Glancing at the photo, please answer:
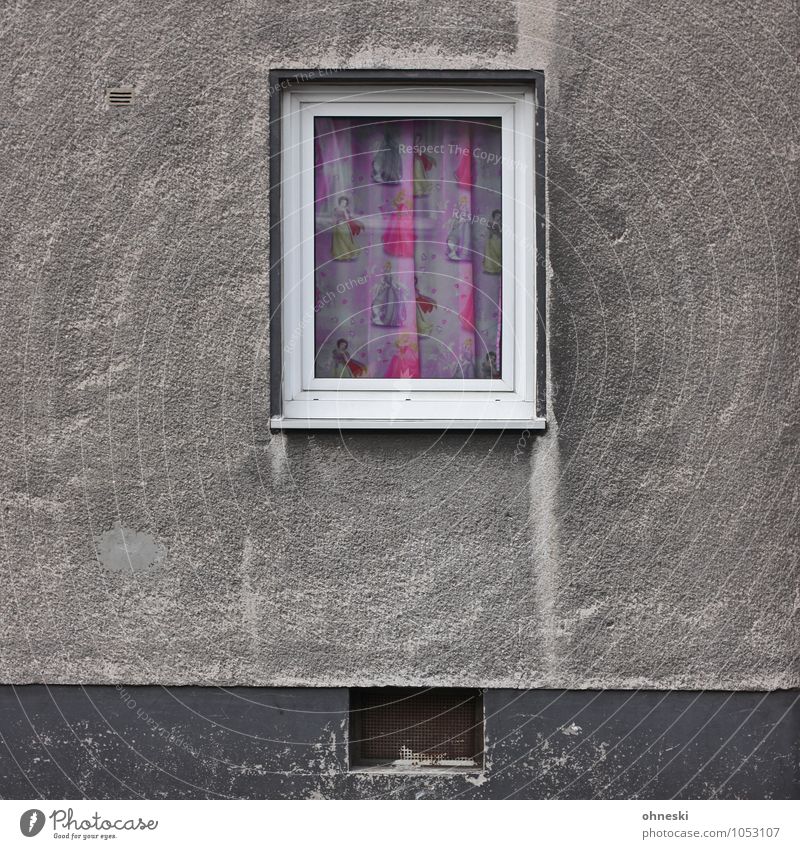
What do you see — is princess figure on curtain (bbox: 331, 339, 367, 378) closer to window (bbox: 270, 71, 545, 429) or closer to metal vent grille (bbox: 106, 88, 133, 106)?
window (bbox: 270, 71, 545, 429)

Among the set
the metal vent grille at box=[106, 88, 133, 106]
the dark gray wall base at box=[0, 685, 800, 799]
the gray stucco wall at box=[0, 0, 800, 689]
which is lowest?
the dark gray wall base at box=[0, 685, 800, 799]

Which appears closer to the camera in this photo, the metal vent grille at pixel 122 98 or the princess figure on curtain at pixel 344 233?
the metal vent grille at pixel 122 98

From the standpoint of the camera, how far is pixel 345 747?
13.8ft

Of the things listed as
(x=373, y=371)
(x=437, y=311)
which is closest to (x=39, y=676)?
(x=373, y=371)

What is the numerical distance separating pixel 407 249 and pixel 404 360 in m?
0.47

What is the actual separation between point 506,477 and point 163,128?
6.59 feet

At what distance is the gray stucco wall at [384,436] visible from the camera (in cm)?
421

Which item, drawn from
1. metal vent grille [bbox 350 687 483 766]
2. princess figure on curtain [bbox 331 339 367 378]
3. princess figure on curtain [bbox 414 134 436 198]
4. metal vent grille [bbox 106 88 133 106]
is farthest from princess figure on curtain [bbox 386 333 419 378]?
metal vent grille [bbox 106 88 133 106]

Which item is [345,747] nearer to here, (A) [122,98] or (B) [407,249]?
(B) [407,249]

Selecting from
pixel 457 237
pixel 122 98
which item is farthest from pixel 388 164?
pixel 122 98

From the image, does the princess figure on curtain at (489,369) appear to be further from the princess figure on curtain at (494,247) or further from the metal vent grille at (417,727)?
the metal vent grille at (417,727)

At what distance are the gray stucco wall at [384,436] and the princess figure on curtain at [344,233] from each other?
1.07 feet

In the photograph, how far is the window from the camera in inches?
171

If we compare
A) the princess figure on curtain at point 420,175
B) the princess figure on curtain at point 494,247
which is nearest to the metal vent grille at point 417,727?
the princess figure on curtain at point 494,247
